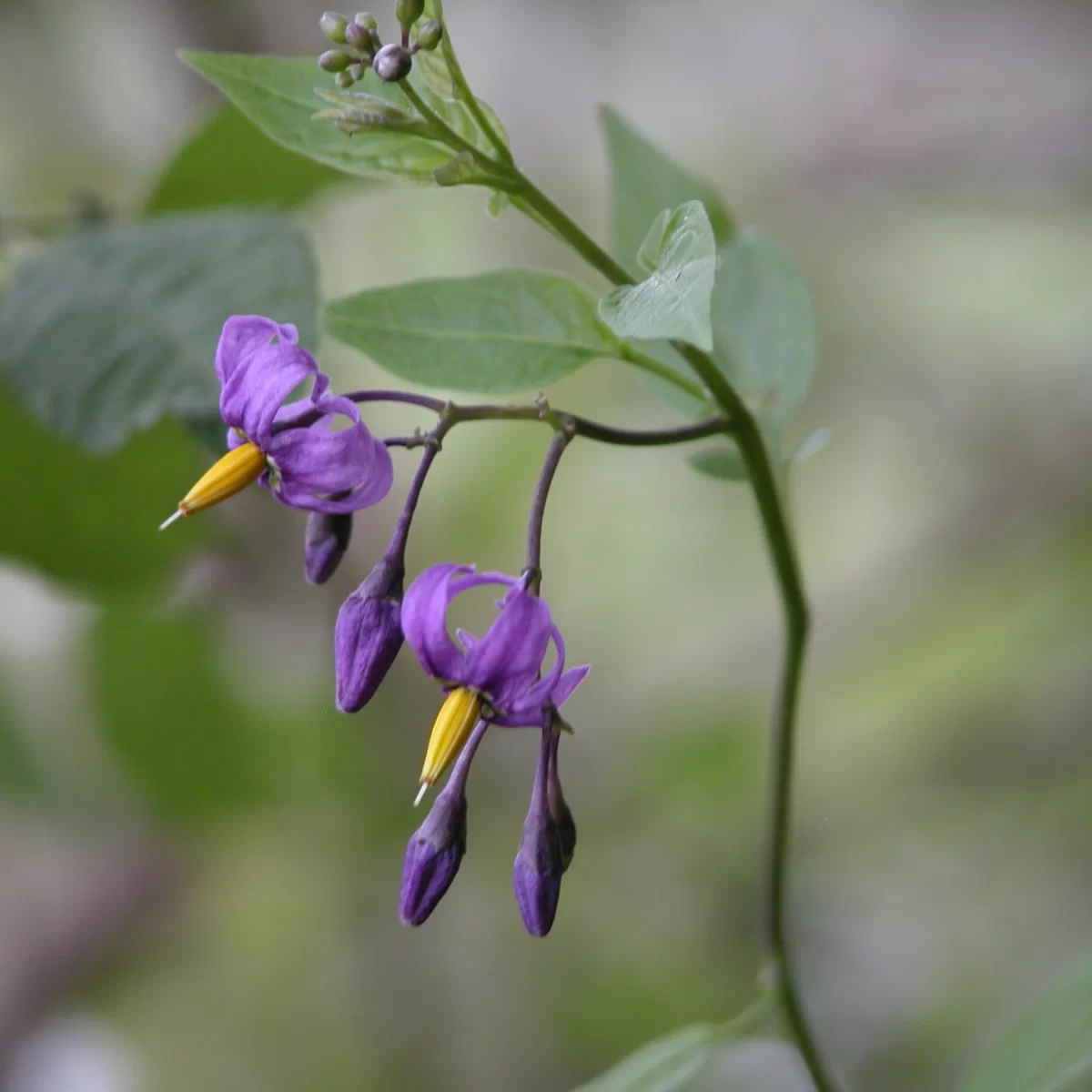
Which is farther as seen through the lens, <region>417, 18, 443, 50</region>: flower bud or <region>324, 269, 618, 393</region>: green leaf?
<region>324, 269, 618, 393</region>: green leaf

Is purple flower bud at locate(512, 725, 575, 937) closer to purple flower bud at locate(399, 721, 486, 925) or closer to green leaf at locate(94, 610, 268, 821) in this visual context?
purple flower bud at locate(399, 721, 486, 925)

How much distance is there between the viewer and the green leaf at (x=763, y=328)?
1272 mm

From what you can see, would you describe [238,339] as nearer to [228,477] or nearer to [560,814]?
[228,477]

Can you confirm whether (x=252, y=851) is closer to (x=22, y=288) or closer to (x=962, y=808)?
(x=962, y=808)

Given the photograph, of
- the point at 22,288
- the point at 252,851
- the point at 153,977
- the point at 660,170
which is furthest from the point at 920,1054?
the point at 22,288

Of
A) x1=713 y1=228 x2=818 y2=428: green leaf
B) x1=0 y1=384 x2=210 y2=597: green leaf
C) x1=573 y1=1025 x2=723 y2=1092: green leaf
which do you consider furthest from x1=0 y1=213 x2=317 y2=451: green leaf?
x1=573 y1=1025 x2=723 y2=1092: green leaf

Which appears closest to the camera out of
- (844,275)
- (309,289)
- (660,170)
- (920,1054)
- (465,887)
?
(309,289)

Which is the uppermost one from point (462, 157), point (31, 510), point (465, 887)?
point (462, 157)

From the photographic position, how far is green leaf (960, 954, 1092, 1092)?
3.63 ft

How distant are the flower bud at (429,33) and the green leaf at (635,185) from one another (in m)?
0.48

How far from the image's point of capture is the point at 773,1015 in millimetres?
→ 1296

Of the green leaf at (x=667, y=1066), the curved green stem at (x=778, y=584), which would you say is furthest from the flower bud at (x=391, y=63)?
the green leaf at (x=667, y=1066)

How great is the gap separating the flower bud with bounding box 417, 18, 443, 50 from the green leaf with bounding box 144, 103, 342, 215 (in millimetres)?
722

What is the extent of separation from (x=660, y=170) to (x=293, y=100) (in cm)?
48
